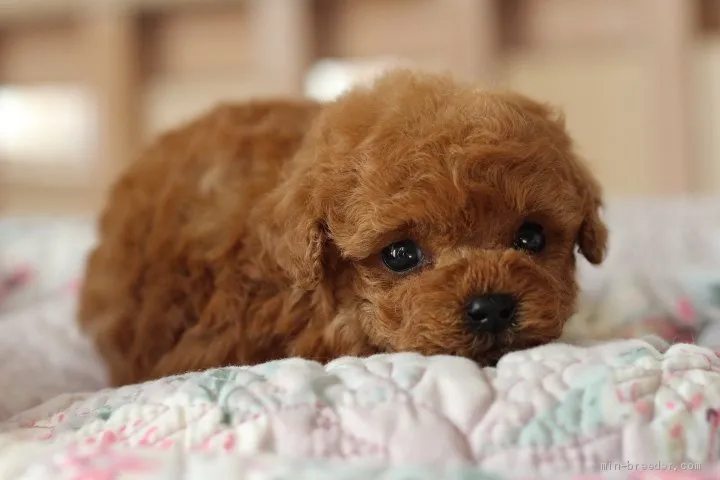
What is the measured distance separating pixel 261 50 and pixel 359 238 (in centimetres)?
291

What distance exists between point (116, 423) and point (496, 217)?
2.44 ft

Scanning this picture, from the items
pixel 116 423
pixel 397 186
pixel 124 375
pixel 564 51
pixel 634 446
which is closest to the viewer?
pixel 634 446

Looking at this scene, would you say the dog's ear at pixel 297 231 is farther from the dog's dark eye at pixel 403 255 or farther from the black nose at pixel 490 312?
the black nose at pixel 490 312

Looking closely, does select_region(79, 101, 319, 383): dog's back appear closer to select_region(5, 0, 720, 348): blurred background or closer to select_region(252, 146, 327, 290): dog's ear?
select_region(252, 146, 327, 290): dog's ear

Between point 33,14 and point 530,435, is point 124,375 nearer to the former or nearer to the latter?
point 530,435

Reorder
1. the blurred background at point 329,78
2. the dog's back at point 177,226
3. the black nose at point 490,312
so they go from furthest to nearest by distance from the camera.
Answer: the blurred background at point 329,78 < the dog's back at point 177,226 < the black nose at point 490,312

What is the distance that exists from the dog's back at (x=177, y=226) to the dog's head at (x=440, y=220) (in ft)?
0.68

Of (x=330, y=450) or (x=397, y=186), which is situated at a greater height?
(x=397, y=186)

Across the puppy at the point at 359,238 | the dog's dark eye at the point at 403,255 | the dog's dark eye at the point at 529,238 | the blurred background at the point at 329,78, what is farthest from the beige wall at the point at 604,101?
the dog's dark eye at the point at 403,255

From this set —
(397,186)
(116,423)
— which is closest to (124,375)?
(116,423)

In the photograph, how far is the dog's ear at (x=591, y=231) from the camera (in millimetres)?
1597

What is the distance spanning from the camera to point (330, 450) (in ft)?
3.44

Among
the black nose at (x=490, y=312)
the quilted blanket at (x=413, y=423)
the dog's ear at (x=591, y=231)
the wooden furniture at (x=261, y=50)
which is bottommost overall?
the quilted blanket at (x=413, y=423)

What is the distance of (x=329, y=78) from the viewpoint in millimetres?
4129
